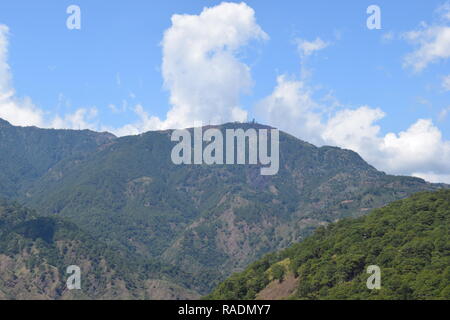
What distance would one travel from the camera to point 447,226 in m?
157

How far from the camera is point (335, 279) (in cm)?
15262

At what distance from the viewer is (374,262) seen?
498ft

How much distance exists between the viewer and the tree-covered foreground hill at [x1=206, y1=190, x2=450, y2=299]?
429ft

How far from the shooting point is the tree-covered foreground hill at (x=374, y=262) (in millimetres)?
130750

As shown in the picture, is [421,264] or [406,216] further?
[406,216]
